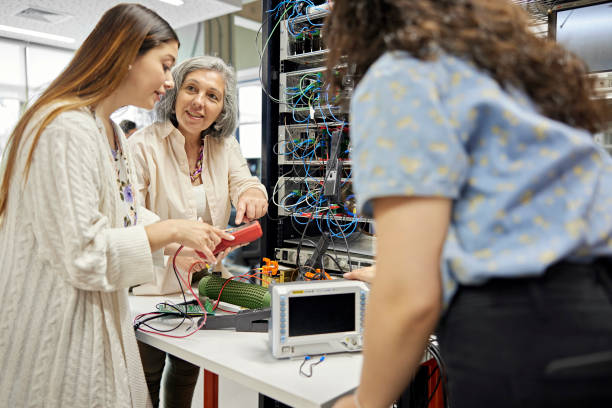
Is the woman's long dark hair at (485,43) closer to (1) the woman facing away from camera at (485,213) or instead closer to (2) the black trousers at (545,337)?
(1) the woman facing away from camera at (485,213)

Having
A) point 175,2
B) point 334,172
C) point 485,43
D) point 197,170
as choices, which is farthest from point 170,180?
point 175,2

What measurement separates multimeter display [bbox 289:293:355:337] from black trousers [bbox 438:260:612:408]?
60 centimetres

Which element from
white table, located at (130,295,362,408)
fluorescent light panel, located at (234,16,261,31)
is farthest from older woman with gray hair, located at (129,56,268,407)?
fluorescent light panel, located at (234,16,261,31)

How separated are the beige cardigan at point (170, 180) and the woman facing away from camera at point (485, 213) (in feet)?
4.10

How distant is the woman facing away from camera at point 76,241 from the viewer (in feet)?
3.20

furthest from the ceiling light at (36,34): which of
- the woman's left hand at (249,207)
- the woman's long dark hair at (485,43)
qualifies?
the woman's long dark hair at (485,43)

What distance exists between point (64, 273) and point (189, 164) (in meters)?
0.88

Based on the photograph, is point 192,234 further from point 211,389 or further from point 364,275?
point 211,389

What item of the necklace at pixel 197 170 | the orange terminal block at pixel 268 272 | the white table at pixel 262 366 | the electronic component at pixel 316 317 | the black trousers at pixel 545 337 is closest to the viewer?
the black trousers at pixel 545 337

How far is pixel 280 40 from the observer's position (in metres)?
1.99

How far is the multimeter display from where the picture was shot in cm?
109

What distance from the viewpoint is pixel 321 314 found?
1.11 meters

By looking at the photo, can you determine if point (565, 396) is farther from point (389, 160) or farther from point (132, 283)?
point (132, 283)

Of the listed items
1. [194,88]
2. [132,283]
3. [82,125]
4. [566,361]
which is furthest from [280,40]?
[566,361]
